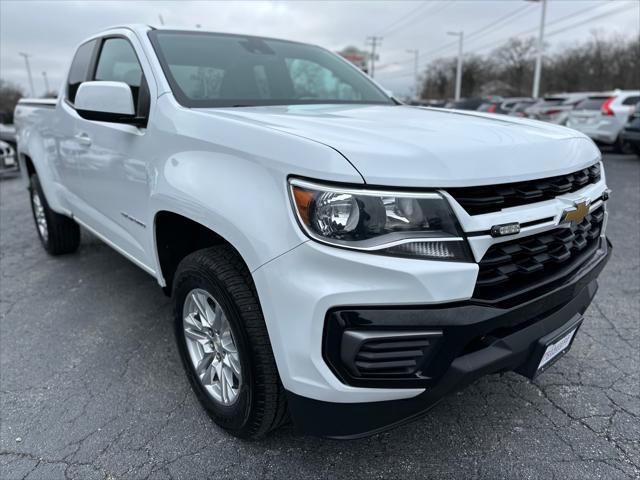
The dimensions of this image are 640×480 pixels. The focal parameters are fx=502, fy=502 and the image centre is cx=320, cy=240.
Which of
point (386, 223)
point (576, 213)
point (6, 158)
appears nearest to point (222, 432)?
point (386, 223)

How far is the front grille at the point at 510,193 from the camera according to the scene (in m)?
1.57

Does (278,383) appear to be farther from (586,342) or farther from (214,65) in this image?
(586,342)

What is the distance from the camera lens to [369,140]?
166 centimetres

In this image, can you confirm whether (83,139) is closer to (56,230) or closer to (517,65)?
(56,230)

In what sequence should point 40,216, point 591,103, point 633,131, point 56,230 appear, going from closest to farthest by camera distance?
point 56,230 → point 40,216 → point 633,131 → point 591,103

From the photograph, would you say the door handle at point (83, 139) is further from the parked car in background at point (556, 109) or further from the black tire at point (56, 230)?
the parked car in background at point (556, 109)

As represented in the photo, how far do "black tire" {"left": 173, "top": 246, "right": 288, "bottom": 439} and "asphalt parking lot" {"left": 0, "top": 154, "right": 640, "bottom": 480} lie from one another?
0.19 m

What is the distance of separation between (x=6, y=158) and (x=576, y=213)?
10973mm

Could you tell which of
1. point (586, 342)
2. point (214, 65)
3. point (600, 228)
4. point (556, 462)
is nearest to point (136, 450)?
point (556, 462)

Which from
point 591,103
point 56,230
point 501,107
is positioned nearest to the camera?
point 56,230

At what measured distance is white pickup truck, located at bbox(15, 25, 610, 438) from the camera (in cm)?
150

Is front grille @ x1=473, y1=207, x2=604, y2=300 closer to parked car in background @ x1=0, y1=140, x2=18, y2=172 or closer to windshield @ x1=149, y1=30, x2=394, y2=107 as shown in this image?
windshield @ x1=149, y1=30, x2=394, y2=107

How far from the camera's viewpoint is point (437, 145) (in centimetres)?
164

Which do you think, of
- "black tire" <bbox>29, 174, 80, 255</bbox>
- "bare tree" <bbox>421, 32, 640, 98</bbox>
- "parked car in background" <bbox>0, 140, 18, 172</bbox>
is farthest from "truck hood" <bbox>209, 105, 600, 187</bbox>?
"bare tree" <bbox>421, 32, 640, 98</bbox>
